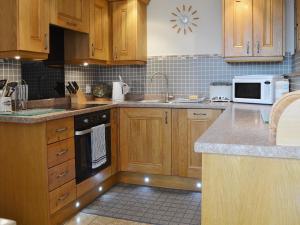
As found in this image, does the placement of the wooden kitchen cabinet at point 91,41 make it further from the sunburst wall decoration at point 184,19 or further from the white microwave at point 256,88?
the white microwave at point 256,88

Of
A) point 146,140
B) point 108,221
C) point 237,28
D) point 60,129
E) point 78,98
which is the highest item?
point 237,28

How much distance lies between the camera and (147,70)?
13.4ft

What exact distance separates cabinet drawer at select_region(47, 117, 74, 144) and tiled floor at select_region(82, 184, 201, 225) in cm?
75

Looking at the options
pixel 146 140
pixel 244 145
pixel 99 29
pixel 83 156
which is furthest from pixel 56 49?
pixel 244 145

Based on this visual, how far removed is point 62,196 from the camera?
2.54 metres

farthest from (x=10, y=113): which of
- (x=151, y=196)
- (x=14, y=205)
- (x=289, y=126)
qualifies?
(x=289, y=126)

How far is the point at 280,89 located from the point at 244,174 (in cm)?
215

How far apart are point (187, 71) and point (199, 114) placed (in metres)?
0.82

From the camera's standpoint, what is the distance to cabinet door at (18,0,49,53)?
8.25 feet

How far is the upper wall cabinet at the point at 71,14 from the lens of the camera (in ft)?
9.53

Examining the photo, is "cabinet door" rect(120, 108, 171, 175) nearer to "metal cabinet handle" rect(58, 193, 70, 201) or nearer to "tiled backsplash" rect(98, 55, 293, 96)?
"tiled backsplash" rect(98, 55, 293, 96)

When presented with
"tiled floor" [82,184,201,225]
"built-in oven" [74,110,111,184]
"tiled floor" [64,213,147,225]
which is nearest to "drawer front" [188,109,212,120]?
"tiled floor" [82,184,201,225]

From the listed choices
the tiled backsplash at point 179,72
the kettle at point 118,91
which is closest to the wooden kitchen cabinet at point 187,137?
the tiled backsplash at point 179,72

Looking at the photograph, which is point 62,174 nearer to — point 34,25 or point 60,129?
point 60,129
